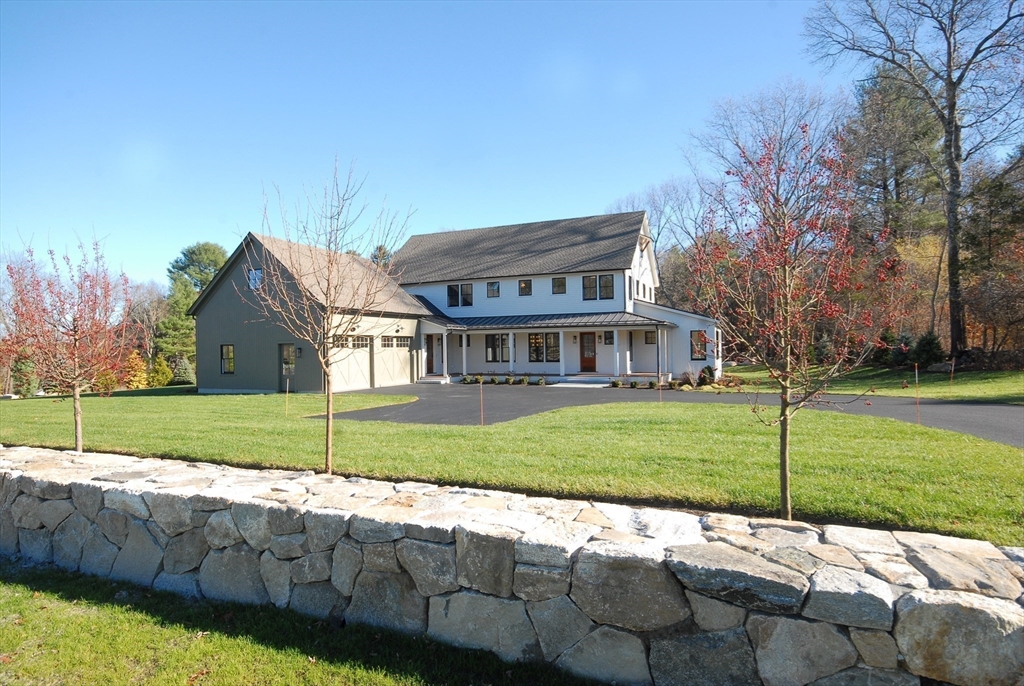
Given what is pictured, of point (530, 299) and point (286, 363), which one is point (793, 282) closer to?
point (286, 363)

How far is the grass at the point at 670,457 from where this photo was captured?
5234mm

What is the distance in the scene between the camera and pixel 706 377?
78.1 ft

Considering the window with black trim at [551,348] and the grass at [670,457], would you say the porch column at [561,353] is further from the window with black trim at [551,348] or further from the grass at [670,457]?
the grass at [670,457]

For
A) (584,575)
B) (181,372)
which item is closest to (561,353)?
(181,372)

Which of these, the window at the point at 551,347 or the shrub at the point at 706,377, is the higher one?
the window at the point at 551,347

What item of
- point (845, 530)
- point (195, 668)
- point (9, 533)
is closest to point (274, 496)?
point (195, 668)

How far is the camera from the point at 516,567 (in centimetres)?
359

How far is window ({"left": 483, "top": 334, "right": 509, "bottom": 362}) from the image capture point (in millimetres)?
30156

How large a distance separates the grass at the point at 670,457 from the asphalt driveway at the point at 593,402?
0.99 meters

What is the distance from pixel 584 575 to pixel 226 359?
25.5 m

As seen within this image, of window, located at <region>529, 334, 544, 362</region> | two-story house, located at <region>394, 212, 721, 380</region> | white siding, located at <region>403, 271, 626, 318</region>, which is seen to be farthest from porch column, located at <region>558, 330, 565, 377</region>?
white siding, located at <region>403, 271, 626, 318</region>

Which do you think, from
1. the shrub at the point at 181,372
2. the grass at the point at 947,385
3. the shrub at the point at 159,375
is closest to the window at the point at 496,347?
the grass at the point at 947,385

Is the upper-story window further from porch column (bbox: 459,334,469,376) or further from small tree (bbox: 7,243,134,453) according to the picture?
small tree (bbox: 7,243,134,453)

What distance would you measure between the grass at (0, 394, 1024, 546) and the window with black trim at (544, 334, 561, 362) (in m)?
16.5
